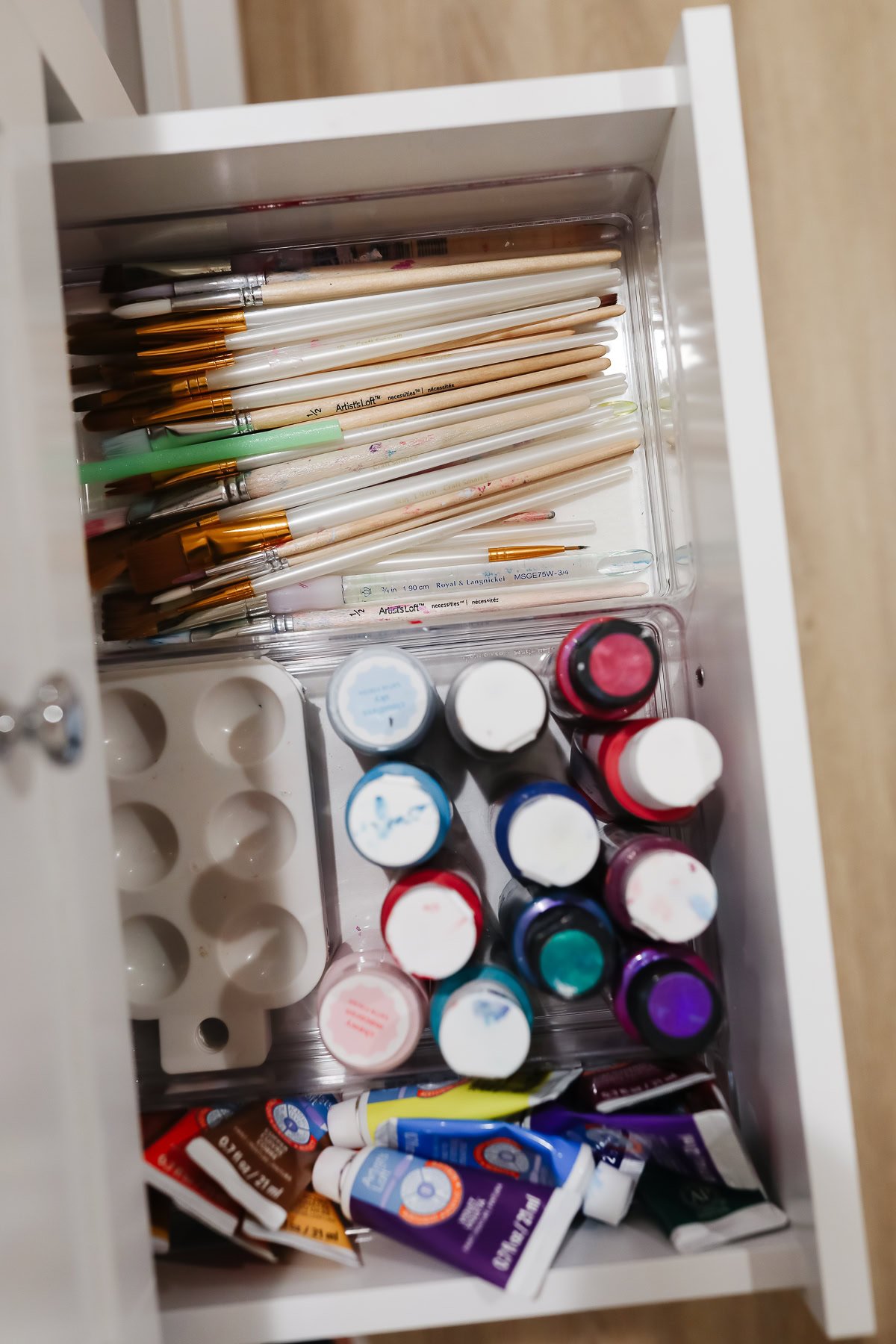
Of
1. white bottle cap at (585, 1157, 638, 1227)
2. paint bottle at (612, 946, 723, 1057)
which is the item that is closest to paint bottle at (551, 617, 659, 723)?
paint bottle at (612, 946, 723, 1057)

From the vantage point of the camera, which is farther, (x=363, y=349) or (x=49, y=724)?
(x=363, y=349)

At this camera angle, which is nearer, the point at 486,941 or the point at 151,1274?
the point at 151,1274

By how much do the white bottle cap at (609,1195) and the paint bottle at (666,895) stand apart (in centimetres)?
12

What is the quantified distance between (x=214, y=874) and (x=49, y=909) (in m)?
0.18

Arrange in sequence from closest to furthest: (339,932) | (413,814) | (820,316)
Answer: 1. (413,814)
2. (339,932)
3. (820,316)

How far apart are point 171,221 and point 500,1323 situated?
29.7 inches

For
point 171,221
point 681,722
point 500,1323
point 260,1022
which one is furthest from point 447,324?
point 500,1323

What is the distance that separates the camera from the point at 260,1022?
1.67 ft

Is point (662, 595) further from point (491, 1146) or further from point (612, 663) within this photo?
point (491, 1146)

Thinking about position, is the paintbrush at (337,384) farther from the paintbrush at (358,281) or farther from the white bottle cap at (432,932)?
the white bottle cap at (432,932)

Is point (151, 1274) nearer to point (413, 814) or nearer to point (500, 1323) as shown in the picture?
point (413, 814)

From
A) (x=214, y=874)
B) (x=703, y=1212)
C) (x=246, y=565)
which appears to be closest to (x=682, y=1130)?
(x=703, y=1212)

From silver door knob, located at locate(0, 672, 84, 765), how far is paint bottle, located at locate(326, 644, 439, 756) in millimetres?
145

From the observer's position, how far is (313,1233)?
0.45 m
